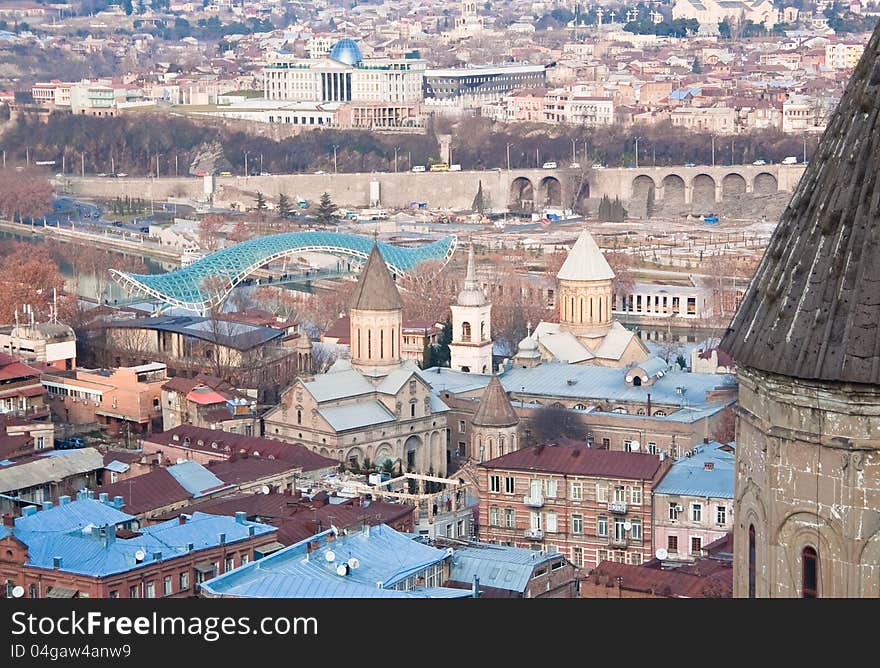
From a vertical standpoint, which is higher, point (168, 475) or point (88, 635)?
point (88, 635)

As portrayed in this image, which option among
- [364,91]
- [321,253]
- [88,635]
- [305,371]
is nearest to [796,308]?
[88,635]

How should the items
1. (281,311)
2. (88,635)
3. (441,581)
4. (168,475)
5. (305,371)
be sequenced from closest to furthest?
(88,635) → (441,581) → (168,475) → (305,371) → (281,311)

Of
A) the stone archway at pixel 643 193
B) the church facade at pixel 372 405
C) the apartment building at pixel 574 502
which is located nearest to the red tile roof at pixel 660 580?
the apartment building at pixel 574 502

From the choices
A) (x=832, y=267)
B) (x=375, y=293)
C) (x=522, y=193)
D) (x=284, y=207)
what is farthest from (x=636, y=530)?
(x=522, y=193)

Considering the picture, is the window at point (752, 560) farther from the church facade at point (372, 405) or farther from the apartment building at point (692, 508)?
the church facade at point (372, 405)

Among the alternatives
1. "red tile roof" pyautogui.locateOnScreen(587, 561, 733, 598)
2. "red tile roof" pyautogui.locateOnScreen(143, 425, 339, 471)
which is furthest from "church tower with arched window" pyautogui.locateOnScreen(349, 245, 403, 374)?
"red tile roof" pyautogui.locateOnScreen(587, 561, 733, 598)

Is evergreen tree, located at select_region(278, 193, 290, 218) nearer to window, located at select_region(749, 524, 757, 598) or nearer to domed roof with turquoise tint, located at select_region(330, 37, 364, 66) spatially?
domed roof with turquoise tint, located at select_region(330, 37, 364, 66)

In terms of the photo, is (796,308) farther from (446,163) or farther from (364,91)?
(364,91)
